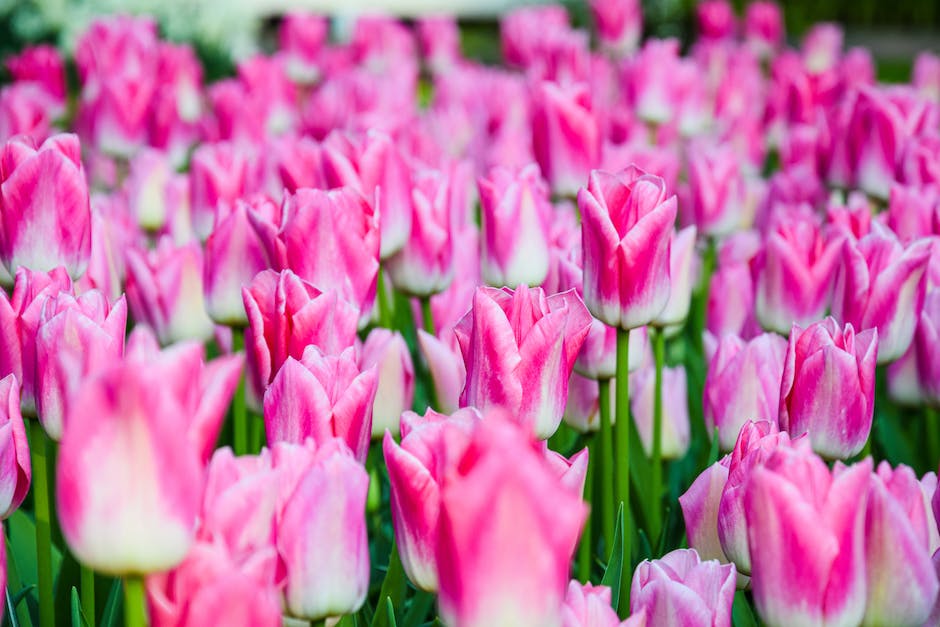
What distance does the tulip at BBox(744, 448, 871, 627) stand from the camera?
1.10m

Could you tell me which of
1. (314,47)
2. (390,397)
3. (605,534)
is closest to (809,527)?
(605,534)

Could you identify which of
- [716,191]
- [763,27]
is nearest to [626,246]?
[716,191]

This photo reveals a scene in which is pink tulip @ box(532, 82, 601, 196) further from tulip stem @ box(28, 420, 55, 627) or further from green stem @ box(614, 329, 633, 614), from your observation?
tulip stem @ box(28, 420, 55, 627)

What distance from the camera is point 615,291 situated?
1.66m

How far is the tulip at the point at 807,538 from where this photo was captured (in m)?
1.10

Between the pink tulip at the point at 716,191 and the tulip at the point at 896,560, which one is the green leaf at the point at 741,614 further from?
the pink tulip at the point at 716,191

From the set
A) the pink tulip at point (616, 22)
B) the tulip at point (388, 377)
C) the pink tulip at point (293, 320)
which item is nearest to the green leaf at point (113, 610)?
the pink tulip at point (293, 320)

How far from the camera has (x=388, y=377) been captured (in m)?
1.77

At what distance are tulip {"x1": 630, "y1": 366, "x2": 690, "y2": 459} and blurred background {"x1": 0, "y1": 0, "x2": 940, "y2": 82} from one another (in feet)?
19.5

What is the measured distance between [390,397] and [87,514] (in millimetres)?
854

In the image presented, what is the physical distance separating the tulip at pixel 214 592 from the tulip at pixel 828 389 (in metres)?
0.81

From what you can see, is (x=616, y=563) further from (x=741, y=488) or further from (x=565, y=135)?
(x=565, y=135)

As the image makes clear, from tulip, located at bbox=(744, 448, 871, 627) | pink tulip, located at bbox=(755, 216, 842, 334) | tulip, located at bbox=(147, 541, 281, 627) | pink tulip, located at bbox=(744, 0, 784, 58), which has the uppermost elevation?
tulip, located at bbox=(147, 541, 281, 627)

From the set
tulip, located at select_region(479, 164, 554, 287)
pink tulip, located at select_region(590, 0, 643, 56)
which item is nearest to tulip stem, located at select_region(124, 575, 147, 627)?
tulip, located at select_region(479, 164, 554, 287)
